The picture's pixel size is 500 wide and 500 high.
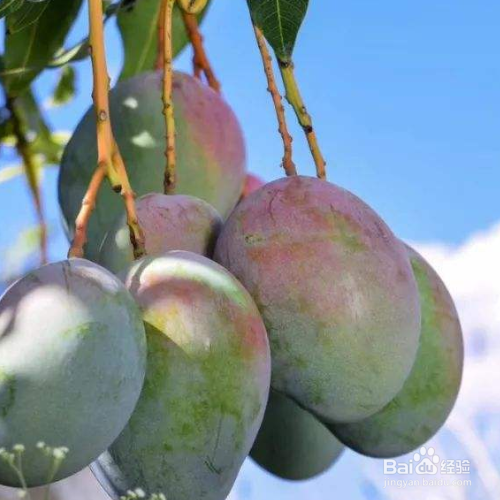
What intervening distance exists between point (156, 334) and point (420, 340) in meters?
0.24

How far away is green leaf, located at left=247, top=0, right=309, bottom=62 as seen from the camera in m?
0.85

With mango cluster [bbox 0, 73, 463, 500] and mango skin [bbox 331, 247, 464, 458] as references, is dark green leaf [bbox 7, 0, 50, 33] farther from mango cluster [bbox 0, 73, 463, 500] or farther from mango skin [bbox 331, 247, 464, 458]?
mango skin [bbox 331, 247, 464, 458]

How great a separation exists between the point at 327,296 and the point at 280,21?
19cm

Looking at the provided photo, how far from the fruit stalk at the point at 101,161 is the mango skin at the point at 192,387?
4 cm

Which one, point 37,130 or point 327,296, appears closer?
point 327,296

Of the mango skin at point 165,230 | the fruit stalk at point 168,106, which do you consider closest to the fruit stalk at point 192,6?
the fruit stalk at point 168,106

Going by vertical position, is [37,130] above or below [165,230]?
below

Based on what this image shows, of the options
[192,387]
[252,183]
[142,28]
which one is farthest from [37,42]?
[192,387]

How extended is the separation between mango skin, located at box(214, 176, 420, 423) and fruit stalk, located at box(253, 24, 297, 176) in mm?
84

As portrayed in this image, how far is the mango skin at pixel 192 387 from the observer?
2.31ft

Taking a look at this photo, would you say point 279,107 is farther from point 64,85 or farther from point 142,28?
point 64,85

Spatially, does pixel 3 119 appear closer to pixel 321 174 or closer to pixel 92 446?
pixel 321 174

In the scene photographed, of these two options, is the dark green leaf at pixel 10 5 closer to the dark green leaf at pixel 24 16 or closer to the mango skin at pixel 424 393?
the dark green leaf at pixel 24 16

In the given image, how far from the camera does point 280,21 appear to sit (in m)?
0.85
